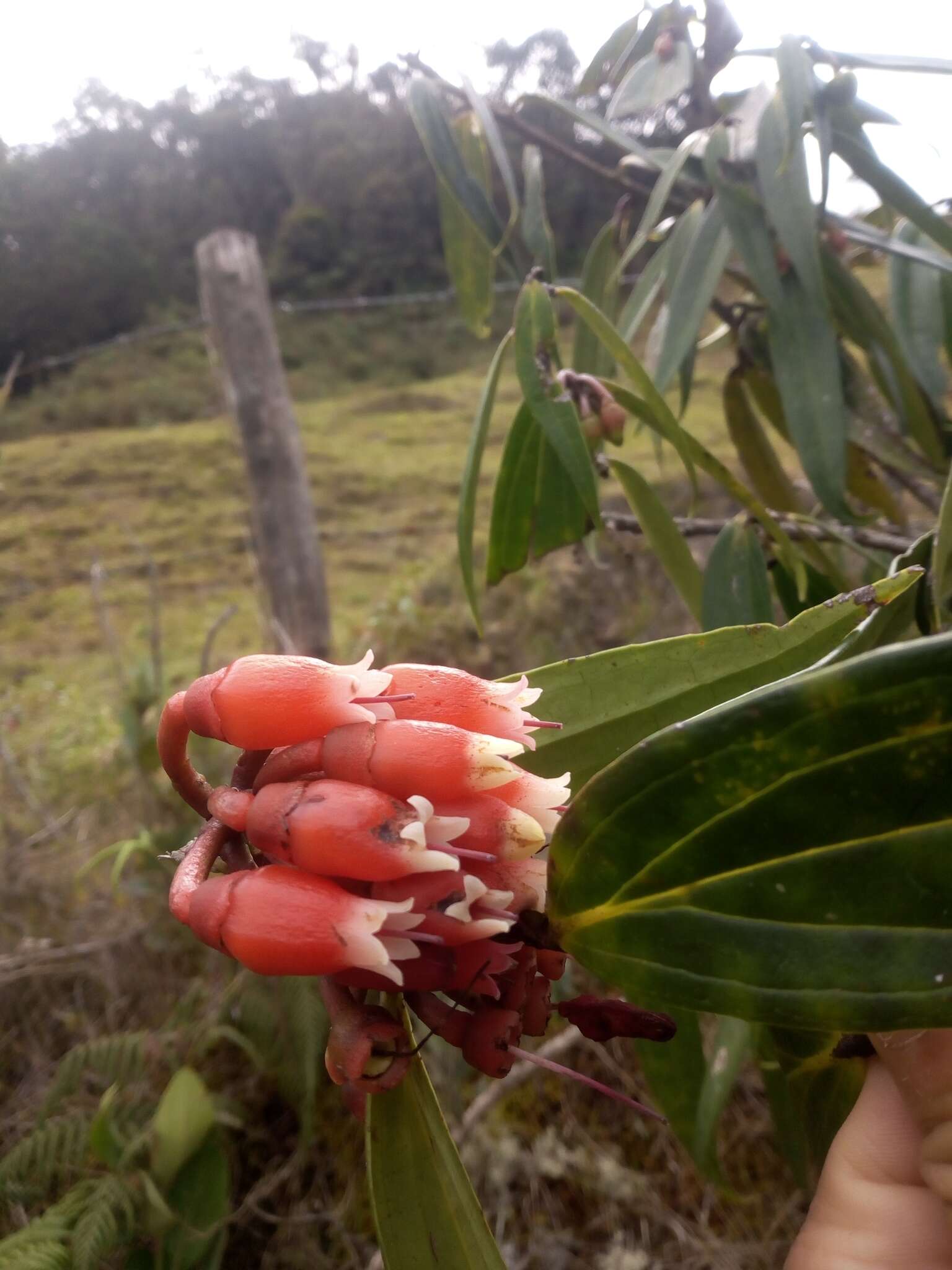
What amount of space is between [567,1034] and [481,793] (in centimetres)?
101

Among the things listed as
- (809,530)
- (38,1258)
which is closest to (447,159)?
(809,530)

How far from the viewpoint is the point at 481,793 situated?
0.32 meters

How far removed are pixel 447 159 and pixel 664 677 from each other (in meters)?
0.82

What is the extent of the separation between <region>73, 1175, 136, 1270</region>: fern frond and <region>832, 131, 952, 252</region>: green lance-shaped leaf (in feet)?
4.30

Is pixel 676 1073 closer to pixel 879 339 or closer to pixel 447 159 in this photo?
pixel 879 339

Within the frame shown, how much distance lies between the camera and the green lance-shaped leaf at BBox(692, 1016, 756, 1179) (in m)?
0.68

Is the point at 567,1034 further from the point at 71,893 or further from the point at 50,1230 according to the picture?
the point at 71,893

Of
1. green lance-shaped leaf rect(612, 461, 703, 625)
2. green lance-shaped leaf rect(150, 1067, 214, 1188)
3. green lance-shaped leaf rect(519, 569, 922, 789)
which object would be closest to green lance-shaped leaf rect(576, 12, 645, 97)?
green lance-shaped leaf rect(612, 461, 703, 625)

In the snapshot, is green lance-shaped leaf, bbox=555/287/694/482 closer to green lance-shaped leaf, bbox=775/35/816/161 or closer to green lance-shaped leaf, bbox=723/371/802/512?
green lance-shaped leaf, bbox=775/35/816/161

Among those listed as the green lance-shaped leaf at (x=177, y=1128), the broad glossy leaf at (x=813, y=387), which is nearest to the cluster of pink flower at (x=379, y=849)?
the broad glossy leaf at (x=813, y=387)

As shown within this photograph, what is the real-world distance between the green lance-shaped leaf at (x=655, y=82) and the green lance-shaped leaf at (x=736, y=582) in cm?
62

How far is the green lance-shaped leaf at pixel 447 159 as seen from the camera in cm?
96

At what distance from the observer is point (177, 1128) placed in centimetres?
94

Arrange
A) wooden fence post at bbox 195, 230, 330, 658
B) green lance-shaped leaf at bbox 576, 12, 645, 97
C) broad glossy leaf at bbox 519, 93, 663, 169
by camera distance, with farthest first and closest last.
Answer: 1. wooden fence post at bbox 195, 230, 330, 658
2. green lance-shaped leaf at bbox 576, 12, 645, 97
3. broad glossy leaf at bbox 519, 93, 663, 169
